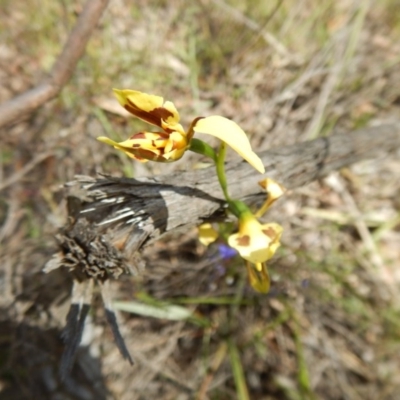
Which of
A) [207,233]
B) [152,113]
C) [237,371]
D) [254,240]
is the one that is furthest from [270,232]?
[237,371]

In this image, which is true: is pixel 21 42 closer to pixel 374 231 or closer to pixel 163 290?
pixel 163 290

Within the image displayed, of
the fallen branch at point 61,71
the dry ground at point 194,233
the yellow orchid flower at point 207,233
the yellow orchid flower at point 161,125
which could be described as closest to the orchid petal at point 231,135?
the yellow orchid flower at point 161,125

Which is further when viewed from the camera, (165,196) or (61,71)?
(61,71)

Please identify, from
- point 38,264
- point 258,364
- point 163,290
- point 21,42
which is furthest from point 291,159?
point 21,42

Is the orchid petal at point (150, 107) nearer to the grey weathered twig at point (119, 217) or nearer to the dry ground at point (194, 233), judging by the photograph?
the grey weathered twig at point (119, 217)

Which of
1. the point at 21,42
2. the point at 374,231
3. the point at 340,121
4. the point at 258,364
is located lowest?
the point at 258,364

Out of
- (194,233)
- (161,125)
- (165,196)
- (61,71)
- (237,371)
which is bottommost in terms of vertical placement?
(237,371)

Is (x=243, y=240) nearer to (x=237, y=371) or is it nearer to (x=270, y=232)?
(x=270, y=232)
